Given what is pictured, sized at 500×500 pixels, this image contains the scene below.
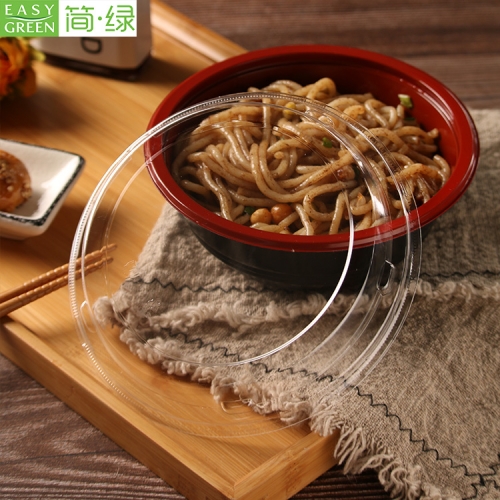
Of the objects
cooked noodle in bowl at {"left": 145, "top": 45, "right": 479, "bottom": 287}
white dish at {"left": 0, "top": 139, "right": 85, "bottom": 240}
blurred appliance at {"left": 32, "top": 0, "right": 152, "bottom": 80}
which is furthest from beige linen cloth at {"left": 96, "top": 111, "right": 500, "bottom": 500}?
blurred appliance at {"left": 32, "top": 0, "right": 152, "bottom": 80}

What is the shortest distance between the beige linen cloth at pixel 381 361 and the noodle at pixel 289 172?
0.19 metres

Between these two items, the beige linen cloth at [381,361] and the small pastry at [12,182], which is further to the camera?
the small pastry at [12,182]

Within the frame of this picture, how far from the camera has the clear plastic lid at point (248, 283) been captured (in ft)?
5.04

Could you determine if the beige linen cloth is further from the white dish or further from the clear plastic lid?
the white dish

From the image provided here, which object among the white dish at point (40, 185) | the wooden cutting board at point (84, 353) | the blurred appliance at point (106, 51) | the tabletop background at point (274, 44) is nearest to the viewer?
the wooden cutting board at point (84, 353)

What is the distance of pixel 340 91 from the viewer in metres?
1.97

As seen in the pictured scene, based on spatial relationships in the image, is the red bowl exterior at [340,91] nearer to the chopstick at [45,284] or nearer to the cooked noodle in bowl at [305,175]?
the cooked noodle in bowl at [305,175]

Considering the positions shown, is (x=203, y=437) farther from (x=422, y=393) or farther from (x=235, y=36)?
(x=235, y=36)

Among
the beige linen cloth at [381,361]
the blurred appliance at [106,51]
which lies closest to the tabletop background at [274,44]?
the beige linen cloth at [381,361]

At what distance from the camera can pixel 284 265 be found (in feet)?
5.15

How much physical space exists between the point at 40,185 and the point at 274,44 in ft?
4.44

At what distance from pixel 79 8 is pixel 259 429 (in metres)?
1.42

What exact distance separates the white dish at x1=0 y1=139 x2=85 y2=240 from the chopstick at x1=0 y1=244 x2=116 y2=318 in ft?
0.51

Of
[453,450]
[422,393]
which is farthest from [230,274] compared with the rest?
[453,450]
